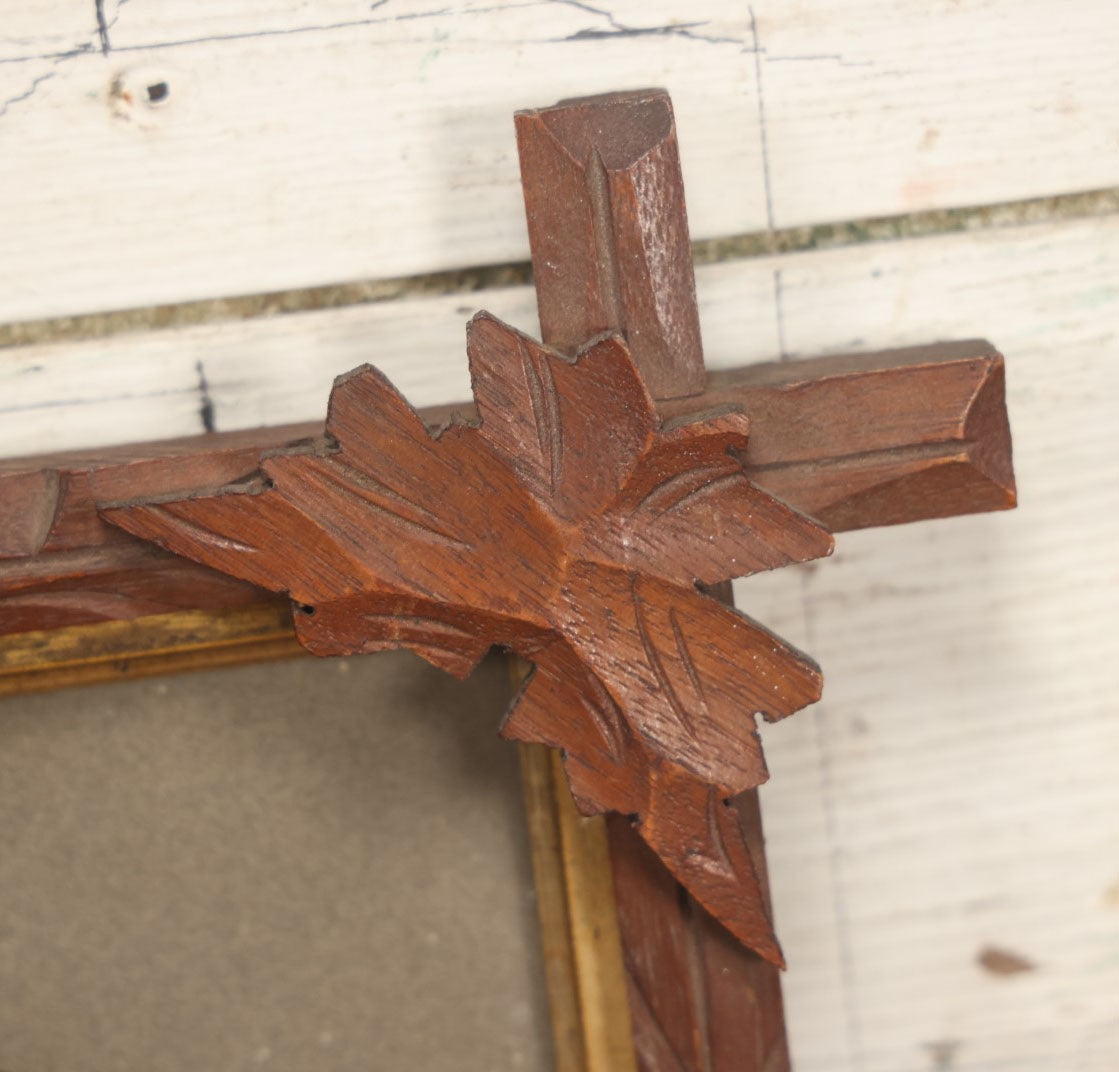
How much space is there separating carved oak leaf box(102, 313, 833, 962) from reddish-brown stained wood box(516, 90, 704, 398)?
0.07 m

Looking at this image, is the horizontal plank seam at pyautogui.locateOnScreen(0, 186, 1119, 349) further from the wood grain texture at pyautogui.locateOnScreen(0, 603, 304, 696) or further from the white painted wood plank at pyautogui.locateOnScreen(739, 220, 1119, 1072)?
the wood grain texture at pyautogui.locateOnScreen(0, 603, 304, 696)

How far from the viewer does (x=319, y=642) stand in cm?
77

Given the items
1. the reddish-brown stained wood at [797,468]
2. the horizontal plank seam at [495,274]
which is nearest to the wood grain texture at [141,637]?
the reddish-brown stained wood at [797,468]

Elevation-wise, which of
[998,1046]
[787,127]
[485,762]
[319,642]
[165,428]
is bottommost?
[998,1046]

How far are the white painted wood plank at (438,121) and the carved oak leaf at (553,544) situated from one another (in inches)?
8.5

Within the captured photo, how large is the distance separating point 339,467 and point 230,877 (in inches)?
15.5

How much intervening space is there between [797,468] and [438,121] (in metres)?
0.36

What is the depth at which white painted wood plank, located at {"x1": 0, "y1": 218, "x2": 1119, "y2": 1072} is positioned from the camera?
90cm

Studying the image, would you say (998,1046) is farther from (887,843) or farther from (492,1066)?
(492,1066)

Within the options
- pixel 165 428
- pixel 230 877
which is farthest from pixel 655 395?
pixel 230 877

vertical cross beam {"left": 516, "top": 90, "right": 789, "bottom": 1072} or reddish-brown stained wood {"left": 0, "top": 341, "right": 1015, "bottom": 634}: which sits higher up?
vertical cross beam {"left": 516, "top": 90, "right": 789, "bottom": 1072}

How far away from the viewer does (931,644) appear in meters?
0.96

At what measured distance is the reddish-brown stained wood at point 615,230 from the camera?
2.46ft

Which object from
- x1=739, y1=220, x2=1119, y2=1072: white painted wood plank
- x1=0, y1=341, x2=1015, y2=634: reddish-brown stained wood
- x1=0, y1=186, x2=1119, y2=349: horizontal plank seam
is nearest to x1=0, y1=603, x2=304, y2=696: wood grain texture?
x1=0, y1=341, x2=1015, y2=634: reddish-brown stained wood
